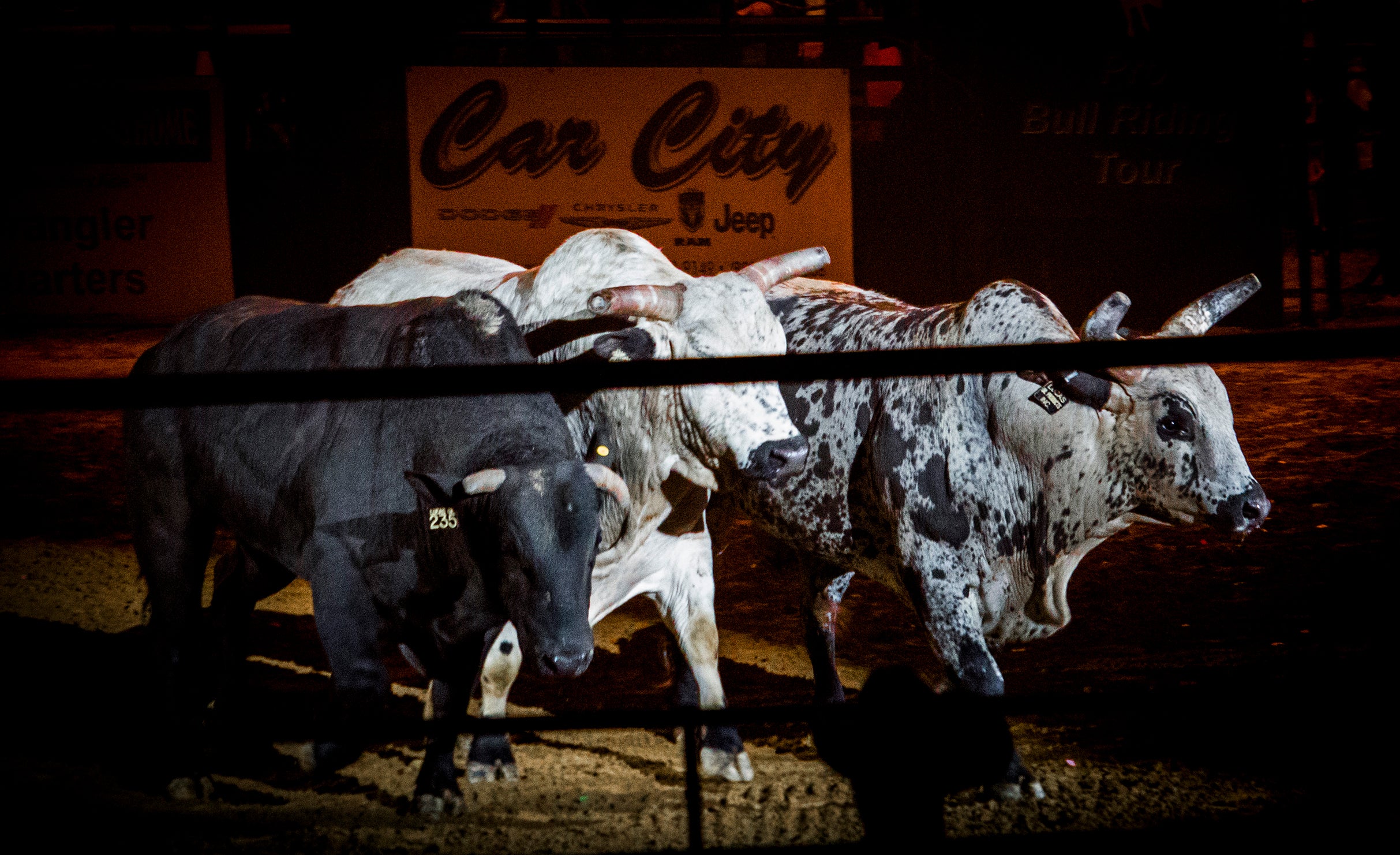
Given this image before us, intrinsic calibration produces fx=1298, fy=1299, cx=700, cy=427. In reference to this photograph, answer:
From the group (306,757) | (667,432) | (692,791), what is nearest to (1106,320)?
(667,432)

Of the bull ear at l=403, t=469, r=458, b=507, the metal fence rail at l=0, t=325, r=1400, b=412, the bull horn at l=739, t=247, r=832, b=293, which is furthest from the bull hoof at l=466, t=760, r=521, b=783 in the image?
the metal fence rail at l=0, t=325, r=1400, b=412

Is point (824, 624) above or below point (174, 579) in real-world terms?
below

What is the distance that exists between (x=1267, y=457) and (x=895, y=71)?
22.0ft

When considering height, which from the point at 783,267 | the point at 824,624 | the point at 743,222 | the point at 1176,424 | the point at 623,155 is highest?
the point at 623,155

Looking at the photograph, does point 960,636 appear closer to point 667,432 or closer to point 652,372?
point 667,432

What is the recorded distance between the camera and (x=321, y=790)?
390 cm

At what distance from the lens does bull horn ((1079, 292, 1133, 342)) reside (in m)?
3.96

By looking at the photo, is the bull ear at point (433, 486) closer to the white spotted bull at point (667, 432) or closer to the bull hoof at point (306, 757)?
the white spotted bull at point (667, 432)

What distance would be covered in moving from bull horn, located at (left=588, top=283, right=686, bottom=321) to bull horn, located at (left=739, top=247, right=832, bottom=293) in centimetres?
35

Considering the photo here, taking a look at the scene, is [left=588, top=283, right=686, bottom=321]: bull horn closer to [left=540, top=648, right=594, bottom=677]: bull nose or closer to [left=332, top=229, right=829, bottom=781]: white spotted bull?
[left=332, top=229, right=829, bottom=781]: white spotted bull

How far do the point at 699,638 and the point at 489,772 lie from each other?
80cm

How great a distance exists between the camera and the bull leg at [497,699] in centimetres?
399

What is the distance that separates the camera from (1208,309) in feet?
14.0

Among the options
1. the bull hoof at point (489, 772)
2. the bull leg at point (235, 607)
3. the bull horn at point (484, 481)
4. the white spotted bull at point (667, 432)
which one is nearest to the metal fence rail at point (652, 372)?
the bull horn at point (484, 481)
